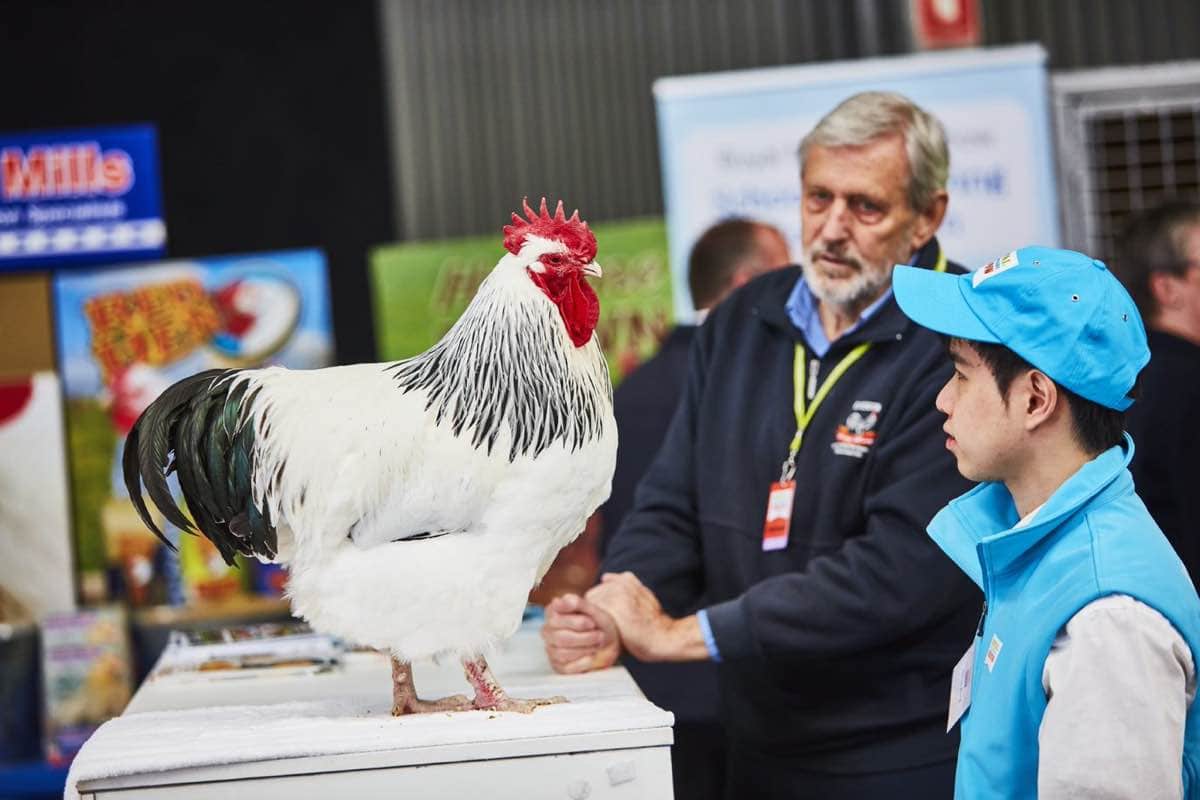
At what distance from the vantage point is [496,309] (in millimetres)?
1955

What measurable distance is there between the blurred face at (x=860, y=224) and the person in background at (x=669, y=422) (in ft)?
1.32

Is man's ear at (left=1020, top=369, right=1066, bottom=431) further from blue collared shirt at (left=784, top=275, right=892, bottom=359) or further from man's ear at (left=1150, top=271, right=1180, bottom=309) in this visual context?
man's ear at (left=1150, top=271, right=1180, bottom=309)

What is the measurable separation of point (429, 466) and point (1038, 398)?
0.73m

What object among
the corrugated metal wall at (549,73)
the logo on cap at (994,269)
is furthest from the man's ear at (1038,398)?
the corrugated metal wall at (549,73)

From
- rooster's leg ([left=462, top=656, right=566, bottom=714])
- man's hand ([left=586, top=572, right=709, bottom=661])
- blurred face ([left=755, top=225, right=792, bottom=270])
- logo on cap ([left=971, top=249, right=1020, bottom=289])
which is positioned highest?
blurred face ([left=755, top=225, right=792, bottom=270])

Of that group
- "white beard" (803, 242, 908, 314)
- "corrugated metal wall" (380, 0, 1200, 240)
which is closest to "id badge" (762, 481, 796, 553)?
"white beard" (803, 242, 908, 314)

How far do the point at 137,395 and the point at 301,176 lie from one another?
1171 millimetres

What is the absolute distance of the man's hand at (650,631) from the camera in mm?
2340

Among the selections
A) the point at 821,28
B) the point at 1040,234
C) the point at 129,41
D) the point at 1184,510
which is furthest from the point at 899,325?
the point at 129,41

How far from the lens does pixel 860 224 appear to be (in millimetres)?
2570

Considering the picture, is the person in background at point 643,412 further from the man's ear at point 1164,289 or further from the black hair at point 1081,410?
the black hair at point 1081,410

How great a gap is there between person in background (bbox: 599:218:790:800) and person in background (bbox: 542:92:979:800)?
11.7 inches

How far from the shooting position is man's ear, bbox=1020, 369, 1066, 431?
1690mm

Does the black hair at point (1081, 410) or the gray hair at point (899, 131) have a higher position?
the gray hair at point (899, 131)
